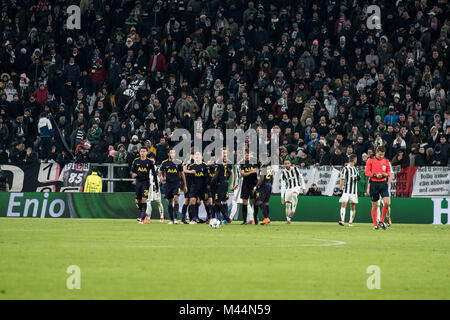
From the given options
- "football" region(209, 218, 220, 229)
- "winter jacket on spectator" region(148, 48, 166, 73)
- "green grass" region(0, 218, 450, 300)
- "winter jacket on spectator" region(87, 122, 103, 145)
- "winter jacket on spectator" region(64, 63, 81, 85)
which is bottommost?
"green grass" region(0, 218, 450, 300)

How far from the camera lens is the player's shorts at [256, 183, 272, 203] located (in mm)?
28766

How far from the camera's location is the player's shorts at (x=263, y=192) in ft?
94.4

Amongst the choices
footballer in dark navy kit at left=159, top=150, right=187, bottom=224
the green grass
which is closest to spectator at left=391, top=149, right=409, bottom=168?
footballer in dark navy kit at left=159, top=150, right=187, bottom=224

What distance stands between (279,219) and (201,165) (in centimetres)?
597

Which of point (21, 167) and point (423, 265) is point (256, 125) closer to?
point (21, 167)

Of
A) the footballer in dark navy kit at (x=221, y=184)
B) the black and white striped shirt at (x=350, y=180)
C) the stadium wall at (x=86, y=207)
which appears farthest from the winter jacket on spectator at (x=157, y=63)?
the black and white striped shirt at (x=350, y=180)

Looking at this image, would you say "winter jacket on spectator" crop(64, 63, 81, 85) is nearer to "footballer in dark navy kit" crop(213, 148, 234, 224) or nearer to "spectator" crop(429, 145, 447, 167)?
"footballer in dark navy kit" crop(213, 148, 234, 224)

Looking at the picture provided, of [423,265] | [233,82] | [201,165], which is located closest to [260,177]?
[201,165]

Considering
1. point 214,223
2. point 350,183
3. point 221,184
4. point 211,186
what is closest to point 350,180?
point 350,183

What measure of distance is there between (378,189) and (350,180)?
118 inches

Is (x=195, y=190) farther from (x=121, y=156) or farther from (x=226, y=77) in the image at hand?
(x=226, y=77)

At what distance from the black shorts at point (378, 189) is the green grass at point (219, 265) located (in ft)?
12.0

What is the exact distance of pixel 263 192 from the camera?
94.6ft

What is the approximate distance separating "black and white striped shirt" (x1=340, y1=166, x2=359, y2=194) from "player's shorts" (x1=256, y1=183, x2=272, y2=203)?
240cm
